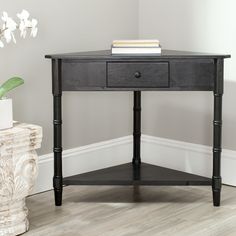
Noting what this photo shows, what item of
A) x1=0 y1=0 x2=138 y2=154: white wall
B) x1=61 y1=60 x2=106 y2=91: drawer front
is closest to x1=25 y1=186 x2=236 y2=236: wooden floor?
x1=0 y1=0 x2=138 y2=154: white wall

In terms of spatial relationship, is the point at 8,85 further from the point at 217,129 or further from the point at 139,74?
the point at 217,129

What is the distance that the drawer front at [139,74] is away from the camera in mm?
2508

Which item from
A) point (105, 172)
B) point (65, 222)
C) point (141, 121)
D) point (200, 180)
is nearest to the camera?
point (65, 222)

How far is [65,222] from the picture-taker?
2439 millimetres

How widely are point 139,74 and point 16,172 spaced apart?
2.17ft

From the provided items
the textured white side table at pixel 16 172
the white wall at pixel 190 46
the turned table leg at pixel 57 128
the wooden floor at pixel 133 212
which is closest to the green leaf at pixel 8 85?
the textured white side table at pixel 16 172

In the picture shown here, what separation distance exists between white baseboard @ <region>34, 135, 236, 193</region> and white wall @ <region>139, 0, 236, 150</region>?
0.05 meters

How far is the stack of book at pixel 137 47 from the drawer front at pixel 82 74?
96 mm

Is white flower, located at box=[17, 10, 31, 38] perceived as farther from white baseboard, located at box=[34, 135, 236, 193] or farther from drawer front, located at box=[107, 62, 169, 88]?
white baseboard, located at box=[34, 135, 236, 193]

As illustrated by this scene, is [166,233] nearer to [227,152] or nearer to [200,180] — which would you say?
[200,180]

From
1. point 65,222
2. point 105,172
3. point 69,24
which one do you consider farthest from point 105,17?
point 65,222

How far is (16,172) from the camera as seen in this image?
224 centimetres

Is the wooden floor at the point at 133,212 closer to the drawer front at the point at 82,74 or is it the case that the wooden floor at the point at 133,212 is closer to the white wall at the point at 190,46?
the white wall at the point at 190,46

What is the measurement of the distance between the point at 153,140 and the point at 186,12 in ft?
2.29
